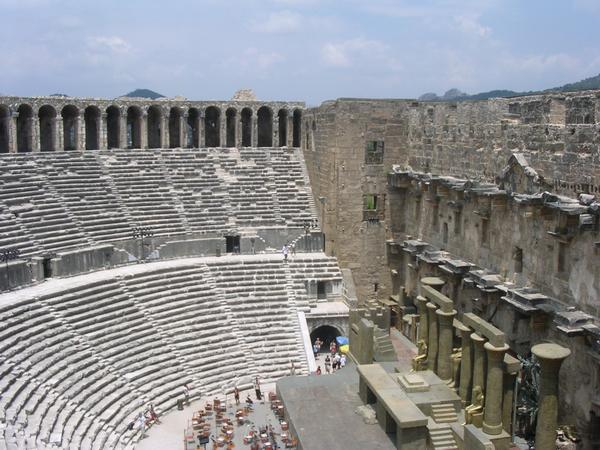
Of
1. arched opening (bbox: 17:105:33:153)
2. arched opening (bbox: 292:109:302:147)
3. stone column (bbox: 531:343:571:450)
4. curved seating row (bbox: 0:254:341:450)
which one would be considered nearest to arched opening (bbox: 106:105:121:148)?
arched opening (bbox: 17:105:33:153)

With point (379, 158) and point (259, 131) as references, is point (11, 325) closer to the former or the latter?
point (379, 158)

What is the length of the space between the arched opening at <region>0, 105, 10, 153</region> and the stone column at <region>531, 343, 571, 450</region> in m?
25.4

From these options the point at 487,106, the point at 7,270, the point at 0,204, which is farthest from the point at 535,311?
the point at 0,204

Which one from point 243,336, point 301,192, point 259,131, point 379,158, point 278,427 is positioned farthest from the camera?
point 259,131

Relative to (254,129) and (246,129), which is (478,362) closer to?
(254,129)

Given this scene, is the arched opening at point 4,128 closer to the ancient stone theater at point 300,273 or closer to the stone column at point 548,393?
the ancient stone theater at point 300,273

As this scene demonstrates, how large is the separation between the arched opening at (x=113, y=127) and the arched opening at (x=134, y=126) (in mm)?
823

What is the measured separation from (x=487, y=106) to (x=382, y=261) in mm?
9925

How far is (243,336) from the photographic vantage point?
2759cm

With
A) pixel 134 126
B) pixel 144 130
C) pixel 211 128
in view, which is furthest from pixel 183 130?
pixel 211 128

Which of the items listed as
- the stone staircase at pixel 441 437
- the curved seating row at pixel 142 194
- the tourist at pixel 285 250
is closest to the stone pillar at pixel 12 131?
the curved seating row at pixel 142 194

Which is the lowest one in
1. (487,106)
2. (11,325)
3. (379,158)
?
(11,325)

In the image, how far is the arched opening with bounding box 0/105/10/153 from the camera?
32469mm

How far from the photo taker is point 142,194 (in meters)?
33.6
